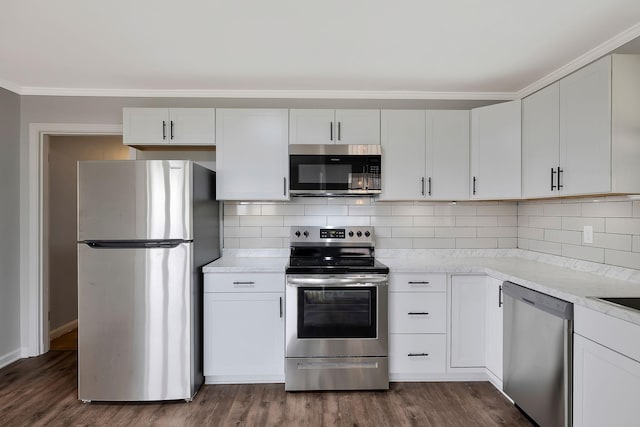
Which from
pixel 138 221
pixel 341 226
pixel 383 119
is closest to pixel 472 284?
pixel 341 226

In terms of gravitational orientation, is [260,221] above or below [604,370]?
above

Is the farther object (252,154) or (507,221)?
(507,221)

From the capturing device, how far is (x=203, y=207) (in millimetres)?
2660

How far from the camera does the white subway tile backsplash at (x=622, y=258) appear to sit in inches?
83.4

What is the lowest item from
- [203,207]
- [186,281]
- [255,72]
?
[186,281]

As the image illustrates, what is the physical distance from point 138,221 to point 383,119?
204 centimetres

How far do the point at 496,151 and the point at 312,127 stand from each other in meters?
1.51

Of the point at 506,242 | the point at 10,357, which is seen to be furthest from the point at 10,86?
the point at 506,242

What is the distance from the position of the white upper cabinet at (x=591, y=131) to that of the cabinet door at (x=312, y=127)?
1.53 meters

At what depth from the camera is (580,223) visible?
2.55 m

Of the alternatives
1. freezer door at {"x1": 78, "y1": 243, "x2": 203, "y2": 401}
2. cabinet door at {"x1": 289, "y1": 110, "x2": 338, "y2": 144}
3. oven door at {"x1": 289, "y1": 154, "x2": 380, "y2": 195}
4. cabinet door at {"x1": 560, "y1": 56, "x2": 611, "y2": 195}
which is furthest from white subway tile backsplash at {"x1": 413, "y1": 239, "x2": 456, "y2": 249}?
freezer door at {"x1": 78, "y1": 243, "x2": 203, "y2": 401}

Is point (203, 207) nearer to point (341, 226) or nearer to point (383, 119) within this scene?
point (341, 226)

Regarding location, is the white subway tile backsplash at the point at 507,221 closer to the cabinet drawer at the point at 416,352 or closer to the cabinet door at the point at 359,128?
the cabinet drawer at the point at 416,352

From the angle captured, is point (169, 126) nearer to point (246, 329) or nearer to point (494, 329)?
point (246, 329)
